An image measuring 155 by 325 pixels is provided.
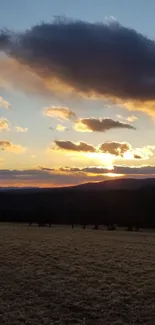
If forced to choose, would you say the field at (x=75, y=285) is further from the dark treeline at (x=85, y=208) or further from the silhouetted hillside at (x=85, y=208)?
the silhouetted hillside at (x=85, y=208)

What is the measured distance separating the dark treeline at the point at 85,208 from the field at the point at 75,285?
199ft

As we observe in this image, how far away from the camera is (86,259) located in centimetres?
3200

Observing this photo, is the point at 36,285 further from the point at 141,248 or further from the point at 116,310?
the point at 141,248

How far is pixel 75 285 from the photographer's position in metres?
24.1

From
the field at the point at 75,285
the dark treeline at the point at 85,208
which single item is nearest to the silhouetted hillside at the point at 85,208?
the dark treeline at the point at 85,208

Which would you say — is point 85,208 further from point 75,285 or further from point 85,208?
point 75,285

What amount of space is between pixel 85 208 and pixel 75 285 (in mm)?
121660

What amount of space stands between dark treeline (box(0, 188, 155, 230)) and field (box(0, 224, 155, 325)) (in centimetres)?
6067

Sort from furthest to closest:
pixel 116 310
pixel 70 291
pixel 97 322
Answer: pixel 70 291, pixel 116 310, pixel 97 322

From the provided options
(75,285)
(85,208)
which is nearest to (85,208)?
(85,208)

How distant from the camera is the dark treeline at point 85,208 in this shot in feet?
390

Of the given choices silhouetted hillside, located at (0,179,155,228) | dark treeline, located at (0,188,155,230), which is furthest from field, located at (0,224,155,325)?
silhouetted hillside, located at (0,179,155,228)

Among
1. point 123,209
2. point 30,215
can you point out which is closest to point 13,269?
point 30,215

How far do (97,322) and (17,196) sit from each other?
167774 mm
